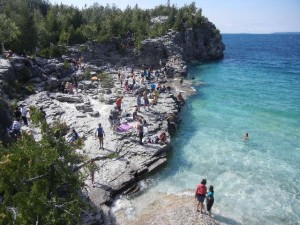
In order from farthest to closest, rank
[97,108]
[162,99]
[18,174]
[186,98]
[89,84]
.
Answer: [186,98] → [89,84] → [162,99] → [97,108] → [18,174]

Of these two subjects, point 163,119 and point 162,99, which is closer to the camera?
point 163,119

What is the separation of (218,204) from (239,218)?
1.86 metres

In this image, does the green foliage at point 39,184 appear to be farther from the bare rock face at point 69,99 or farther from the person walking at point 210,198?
the bare rock face at point 69,99

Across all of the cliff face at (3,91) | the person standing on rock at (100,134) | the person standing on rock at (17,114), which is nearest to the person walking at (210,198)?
the person standing on rock at (100,134)

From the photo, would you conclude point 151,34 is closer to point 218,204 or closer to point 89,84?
point 89,84

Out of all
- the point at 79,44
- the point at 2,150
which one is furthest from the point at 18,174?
the point at 79,44

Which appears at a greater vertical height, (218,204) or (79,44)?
(79,44)

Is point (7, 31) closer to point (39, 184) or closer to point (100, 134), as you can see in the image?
point (100, 134)

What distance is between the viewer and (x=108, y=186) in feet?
73.2

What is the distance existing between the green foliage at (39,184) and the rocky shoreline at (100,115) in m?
4.44

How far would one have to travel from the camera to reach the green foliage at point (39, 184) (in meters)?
10.0

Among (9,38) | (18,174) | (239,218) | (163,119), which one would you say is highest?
(9,38)

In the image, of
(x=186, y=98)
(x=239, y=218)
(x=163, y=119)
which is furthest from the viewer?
(x=186, y=98)

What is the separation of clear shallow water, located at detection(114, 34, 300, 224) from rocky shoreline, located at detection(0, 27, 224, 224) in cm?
199
